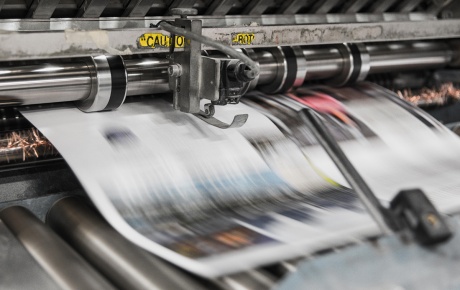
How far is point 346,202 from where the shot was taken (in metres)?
1.70

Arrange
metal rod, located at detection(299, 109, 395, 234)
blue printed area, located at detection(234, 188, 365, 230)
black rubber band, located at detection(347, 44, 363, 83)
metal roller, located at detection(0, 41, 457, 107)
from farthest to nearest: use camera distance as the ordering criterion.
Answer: black rubber band, located at detection(347, 44, 363, 83)
metal roller, located at detection(0, 41, 457, 107)
blue printed area, located at detection(234, 188, 365, 230)
metal rod, located at detection(299, 109, 395, 234)

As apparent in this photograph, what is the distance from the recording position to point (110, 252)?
146cm

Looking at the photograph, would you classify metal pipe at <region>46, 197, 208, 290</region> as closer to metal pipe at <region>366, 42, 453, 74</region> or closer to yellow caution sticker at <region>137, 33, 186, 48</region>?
yellow caution sticker at <region>137, 33, 186, 48</region>

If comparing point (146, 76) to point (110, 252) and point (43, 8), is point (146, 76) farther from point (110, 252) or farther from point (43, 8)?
point (110, 252)

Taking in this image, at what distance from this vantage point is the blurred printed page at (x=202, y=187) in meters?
1.41

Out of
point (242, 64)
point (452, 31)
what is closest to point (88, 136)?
point (242, 64)

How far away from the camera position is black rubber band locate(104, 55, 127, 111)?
188 centimetres

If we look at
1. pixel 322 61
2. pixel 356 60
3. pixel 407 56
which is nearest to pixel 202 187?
pixel 322 61

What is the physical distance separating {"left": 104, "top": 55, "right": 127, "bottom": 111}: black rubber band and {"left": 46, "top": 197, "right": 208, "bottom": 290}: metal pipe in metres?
0.32

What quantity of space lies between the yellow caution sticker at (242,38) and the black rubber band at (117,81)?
348 millimetres

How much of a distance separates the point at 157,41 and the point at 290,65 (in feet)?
1.76

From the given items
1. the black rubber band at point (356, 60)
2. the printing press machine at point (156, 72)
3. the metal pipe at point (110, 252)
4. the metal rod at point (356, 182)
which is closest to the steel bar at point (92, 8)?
the printing press machine at point (156, 72)

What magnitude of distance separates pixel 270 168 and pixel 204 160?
18 cm

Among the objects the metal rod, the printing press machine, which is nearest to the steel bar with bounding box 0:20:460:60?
the printing press machine
